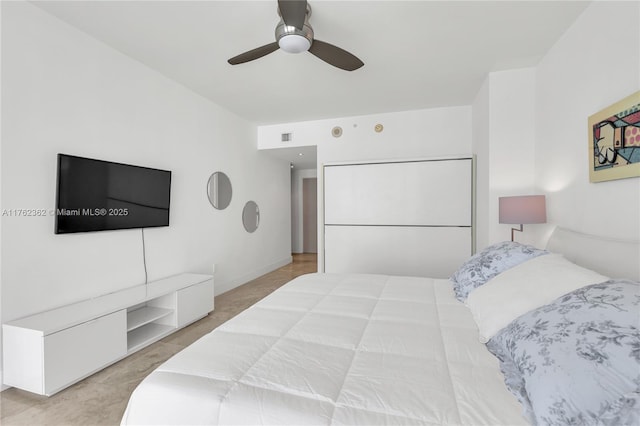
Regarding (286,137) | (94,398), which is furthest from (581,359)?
(286,137)

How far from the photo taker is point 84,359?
1934mm

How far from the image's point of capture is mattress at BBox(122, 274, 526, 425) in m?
0.84

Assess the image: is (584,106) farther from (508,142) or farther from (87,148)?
(87,148)

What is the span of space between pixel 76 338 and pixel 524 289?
8.73 ft

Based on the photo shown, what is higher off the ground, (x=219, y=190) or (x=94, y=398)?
(x=219, y=190)

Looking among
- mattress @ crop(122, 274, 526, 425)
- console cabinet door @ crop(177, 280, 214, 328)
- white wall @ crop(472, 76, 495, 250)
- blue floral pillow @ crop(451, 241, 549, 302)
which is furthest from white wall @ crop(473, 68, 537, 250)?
console cabinet door @ crop(177, 280, 214, 328)

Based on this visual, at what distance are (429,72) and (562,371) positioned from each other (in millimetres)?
2931

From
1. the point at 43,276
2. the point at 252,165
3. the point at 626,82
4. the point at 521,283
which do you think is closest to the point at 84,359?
the point at 43,276

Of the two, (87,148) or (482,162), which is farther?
(482,162)

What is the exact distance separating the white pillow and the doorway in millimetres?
5656

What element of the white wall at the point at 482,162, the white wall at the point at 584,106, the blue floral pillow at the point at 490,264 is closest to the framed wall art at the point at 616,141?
the white wall at the point at 584,106

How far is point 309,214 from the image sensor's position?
713cm

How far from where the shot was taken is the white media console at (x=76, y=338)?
175 centimetres

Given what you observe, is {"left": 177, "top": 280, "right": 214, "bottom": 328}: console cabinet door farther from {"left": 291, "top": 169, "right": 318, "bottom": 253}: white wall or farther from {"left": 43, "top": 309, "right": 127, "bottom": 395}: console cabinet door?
{"left": 291, "top": 169, "right": 318, "bottom": 253}: white wall
